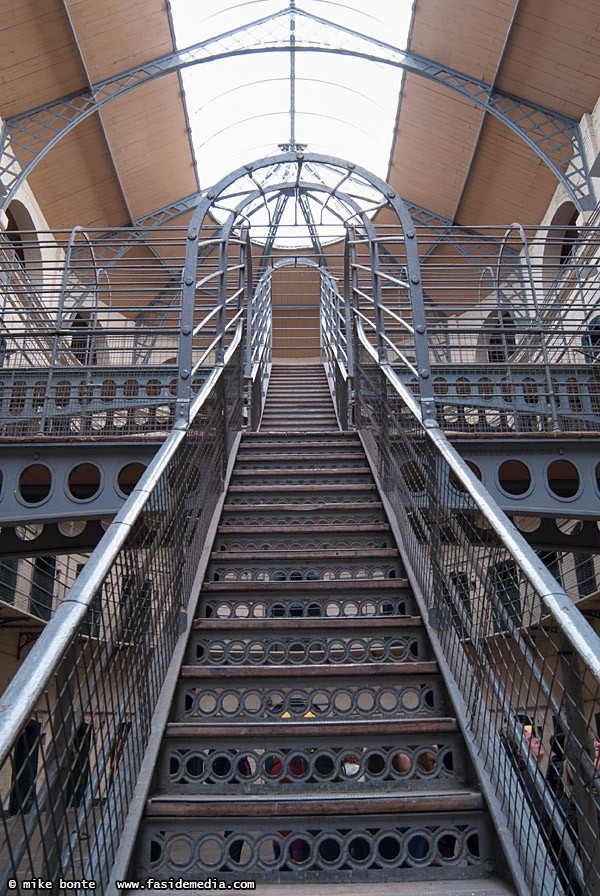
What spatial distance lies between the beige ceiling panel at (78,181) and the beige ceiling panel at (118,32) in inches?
52.1

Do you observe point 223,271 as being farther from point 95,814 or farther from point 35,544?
point 95,814

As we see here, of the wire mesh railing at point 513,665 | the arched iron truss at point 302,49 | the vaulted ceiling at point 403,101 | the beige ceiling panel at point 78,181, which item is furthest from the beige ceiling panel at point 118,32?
the wire mesh railing at point 513,665

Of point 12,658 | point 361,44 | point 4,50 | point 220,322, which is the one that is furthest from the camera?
point 361,44

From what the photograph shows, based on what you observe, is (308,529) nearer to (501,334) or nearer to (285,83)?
(501,334)

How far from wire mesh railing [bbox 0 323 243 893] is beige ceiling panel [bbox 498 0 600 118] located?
10.6 m

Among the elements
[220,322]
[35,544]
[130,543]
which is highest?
[220,322]

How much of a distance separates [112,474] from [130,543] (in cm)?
284

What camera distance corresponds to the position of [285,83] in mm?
17406

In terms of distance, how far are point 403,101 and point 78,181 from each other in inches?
292

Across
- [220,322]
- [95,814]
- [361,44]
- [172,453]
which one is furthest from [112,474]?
[361,44]

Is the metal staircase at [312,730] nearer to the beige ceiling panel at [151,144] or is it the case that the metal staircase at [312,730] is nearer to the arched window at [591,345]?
the arched window at [591,345]

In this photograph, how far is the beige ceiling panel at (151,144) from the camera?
14.4m

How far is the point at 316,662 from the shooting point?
10.2 feet

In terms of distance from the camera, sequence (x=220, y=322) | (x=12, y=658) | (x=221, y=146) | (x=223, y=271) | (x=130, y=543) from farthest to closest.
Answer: (x=221, y=146), (x=12, y=658), (x=223, y=271), (x=220, y=322), (x=130, y=543)
